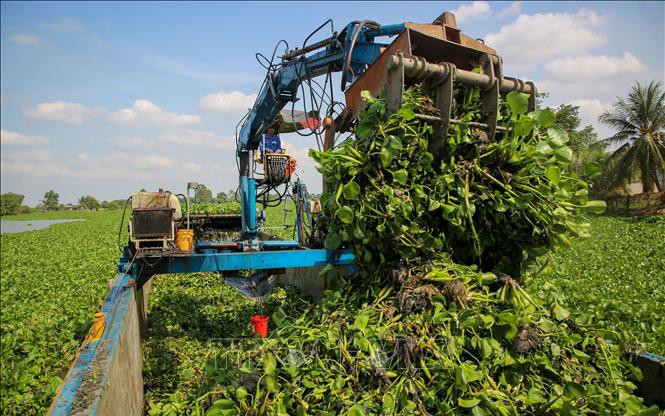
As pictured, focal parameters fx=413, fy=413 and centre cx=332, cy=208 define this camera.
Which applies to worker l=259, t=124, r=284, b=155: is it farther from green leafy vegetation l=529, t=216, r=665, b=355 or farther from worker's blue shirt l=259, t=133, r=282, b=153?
green leafy vegetation l=529, t=216, r=665, b=355

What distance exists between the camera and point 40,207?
3442 inches

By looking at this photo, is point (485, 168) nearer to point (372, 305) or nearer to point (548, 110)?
point (548, 110)

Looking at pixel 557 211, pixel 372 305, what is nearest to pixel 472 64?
pixel 557 211

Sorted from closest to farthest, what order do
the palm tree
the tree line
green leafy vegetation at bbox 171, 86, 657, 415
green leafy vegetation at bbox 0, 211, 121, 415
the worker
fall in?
green leafy vegetation at bbox 171, 86, 657, 415, green leafy vegetation at bbox 0, 211, 121, 415, the worker, the palm tree, the tree line

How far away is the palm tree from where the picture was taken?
22812mm

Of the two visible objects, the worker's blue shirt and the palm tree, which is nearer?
the worker's blue shirt

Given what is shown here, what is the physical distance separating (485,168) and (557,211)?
1.74 feet

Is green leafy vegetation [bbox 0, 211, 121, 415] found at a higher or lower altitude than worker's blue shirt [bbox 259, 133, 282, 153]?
lower

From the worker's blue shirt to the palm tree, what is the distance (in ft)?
78.7

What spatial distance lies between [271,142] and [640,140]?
81.1 feet

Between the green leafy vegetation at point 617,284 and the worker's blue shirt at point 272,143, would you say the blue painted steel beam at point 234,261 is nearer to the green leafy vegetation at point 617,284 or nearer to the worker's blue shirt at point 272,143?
the green leafy vegetation at point 617,284

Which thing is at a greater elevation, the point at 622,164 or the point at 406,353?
the point at 622,164

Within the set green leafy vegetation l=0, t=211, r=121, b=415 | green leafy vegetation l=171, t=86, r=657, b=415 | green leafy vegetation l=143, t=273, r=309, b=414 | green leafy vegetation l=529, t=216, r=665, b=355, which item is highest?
green leafy vegetation l=171, t=86, r=657, b=415

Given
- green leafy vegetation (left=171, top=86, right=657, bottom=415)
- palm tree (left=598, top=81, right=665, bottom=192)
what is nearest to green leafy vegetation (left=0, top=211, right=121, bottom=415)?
green leafy vegetation (left=171, top=86, right=657, bottom=415)
